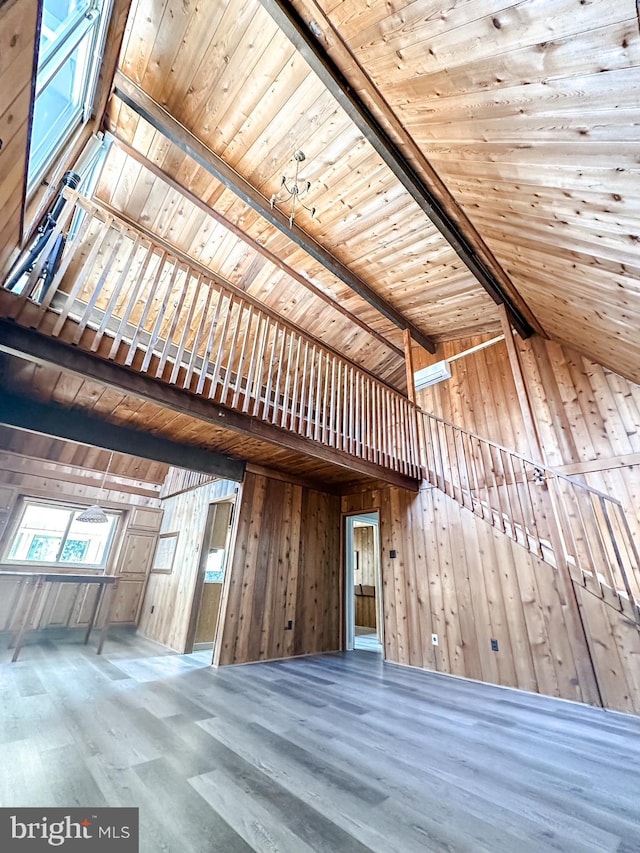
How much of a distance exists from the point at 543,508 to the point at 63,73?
570 cm

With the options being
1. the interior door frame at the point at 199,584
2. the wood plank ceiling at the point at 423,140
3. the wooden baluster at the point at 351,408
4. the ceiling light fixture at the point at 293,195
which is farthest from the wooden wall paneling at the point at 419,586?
the ceiling light fixture at the point at 293,195

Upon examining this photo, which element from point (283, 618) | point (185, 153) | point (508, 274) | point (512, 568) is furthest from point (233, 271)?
point (512, 568)

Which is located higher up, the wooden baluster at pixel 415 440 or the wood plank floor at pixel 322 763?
the wooden baluster at pixel 415 440

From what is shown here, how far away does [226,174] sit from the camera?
12.0ft

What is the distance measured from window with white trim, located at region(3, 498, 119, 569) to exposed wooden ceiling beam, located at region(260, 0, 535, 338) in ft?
20.7

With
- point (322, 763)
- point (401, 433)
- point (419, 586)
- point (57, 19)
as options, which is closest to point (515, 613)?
point (419, 586)

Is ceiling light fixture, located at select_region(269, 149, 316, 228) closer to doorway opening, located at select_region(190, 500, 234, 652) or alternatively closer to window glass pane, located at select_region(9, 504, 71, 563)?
doorway opening, located at select_region(190, 500, 234, 652)

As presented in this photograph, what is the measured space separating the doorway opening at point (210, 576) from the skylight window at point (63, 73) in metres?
3.96

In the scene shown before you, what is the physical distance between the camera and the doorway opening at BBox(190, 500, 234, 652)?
4941 millimetres

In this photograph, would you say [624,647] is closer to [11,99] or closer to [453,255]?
[453,255]

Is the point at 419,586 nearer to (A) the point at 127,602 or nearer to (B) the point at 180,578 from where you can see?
(B) the point at 180,578

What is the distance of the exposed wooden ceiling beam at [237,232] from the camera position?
3.58 metres

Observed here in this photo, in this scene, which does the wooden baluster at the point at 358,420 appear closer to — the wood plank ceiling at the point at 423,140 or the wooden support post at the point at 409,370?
the wooden support post at the point at 409,370

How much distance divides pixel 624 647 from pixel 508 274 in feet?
13.3
